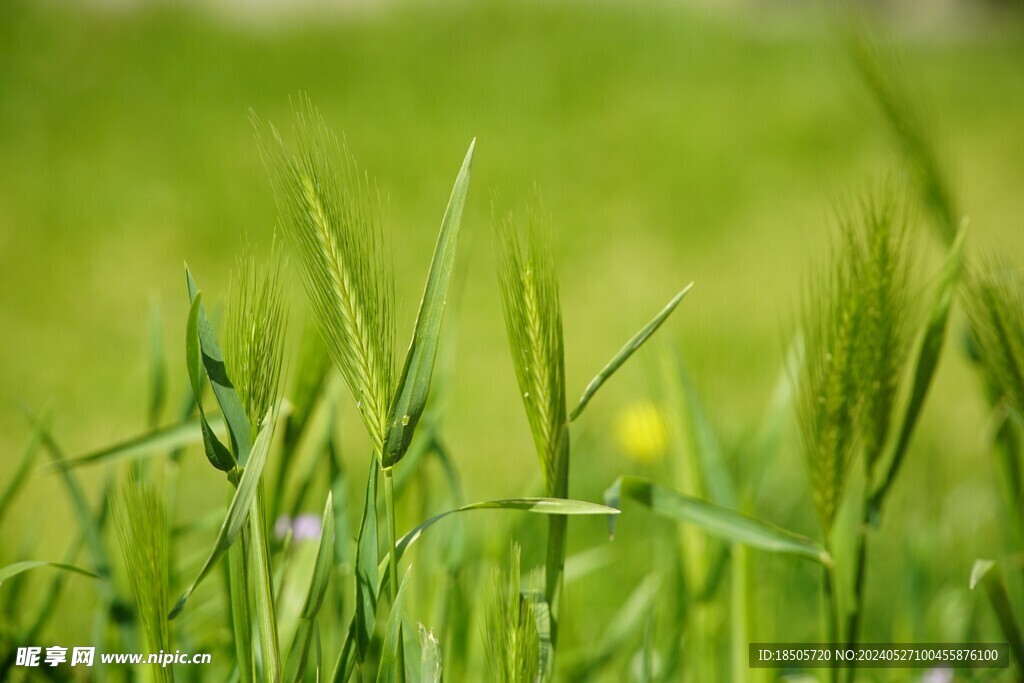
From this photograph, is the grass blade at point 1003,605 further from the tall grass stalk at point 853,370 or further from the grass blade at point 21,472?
the grass blade at point 21,472

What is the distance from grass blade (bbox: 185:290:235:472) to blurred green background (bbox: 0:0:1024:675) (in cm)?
84

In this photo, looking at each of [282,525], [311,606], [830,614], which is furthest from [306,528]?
[830,614]

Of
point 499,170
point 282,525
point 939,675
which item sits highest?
point 499,170

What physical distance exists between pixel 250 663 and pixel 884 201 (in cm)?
40

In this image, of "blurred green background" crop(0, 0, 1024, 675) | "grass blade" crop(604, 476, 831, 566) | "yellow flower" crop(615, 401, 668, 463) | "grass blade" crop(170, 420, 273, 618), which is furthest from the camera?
"blurred green background" crop(0, 0, 1024, 675)

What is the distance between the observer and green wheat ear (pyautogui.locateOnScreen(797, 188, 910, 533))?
48 centimetres

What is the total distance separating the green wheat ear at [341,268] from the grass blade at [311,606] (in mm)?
62

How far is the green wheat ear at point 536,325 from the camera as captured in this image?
407 mm

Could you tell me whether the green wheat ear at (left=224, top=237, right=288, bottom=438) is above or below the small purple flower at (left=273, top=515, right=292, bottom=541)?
above

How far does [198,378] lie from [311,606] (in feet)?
0.39

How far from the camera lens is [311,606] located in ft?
1.40

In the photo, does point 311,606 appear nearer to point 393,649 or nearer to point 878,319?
point 393,649

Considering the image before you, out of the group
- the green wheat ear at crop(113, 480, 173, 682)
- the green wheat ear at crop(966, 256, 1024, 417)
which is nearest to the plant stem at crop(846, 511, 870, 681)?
the green wheat ear at crop(966, 256, 1024, 417)

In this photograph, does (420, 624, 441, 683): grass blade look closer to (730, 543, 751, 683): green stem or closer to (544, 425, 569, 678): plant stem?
(544, 425, 569, 678): plant stem
